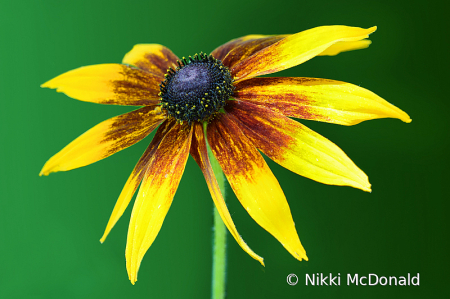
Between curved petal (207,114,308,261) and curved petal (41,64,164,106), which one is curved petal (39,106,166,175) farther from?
curved petal (207,114,308,261)

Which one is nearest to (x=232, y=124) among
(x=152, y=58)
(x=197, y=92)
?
(x=197, y=92)

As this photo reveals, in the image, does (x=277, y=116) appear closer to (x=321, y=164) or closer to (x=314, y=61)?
(x=321, y=164)

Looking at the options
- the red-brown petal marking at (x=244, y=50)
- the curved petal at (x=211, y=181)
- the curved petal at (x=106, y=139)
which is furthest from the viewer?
the red-brown petal marking at (x=244, y=50)

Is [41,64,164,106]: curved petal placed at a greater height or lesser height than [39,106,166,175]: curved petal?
greater

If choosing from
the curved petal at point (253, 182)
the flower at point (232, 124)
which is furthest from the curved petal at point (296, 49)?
the curved petal at point (253, 182)

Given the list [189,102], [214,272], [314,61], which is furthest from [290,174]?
[189,102]

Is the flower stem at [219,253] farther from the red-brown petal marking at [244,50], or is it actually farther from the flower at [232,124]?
the red-brown petal marking at [244,50]

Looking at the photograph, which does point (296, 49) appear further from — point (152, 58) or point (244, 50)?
point (152, 58)

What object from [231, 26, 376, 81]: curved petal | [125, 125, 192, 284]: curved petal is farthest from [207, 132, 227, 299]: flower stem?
[231, 26, 376, 81]: curved petal
